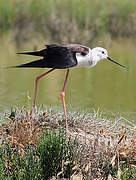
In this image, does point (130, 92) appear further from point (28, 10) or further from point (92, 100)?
point (28, 10)

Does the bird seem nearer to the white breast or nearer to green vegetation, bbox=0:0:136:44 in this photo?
the white breast

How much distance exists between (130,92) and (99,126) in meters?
4.07

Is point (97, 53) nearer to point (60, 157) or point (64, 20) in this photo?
point (60, 157)

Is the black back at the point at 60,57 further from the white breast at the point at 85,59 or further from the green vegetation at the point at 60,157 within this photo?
the green vegetation at the point at 60,157

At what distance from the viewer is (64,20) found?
1583 centimetres

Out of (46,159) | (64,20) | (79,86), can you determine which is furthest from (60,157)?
(64,20)

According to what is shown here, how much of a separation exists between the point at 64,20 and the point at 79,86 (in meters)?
6.29

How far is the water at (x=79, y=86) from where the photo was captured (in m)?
8.20

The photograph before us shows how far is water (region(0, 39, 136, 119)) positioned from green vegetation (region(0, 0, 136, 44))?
8.49 ft

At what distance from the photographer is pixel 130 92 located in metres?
9.42

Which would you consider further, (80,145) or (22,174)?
(80,145)

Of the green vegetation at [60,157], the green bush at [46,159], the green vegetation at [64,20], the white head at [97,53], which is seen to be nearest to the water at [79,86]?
the white head at [97,53]

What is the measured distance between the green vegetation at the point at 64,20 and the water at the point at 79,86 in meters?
2.59

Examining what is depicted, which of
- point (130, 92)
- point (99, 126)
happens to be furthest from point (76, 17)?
point (99, 126)
